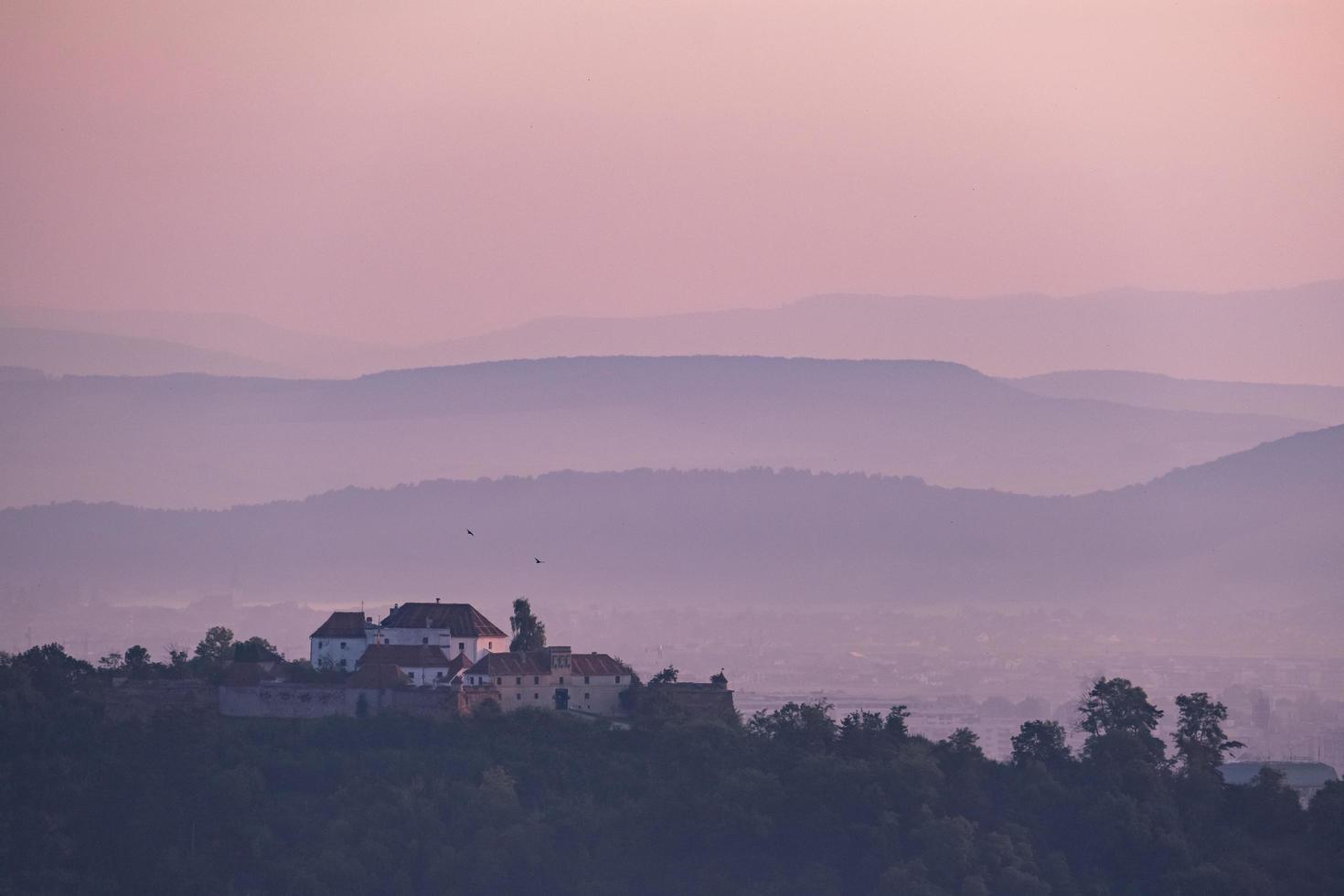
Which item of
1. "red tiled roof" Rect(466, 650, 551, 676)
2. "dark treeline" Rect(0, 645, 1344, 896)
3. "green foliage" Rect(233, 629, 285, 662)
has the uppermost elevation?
"green foliage" Rect(233, 629, 285, 662)

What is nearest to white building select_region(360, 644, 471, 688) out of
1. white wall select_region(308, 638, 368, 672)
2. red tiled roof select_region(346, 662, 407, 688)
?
red tiled roof select_region(346, 662, 407, 688)

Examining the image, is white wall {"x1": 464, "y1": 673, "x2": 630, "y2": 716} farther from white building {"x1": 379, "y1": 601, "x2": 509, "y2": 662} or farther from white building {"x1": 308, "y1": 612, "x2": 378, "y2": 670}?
white building {"x1": 308, "y1": 612, "x2": 378, "y2": 670}

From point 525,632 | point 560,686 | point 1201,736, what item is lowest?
point 1201,736

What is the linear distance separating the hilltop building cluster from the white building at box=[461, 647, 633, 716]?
0.03 m

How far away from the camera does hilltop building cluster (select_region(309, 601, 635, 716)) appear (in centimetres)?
8988

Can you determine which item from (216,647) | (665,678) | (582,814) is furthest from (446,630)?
(216,647)

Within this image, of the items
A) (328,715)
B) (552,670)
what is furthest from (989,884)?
(328,715)

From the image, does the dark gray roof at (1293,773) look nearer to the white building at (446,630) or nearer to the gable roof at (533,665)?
the gable roof at (533,665)

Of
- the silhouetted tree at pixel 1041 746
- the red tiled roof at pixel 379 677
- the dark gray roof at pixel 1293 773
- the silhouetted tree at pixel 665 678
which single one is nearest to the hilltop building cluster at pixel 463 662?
the red tiled roof at pixel 379 677

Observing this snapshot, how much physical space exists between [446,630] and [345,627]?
431 cm

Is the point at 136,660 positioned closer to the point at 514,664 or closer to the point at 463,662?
the point at 463,662

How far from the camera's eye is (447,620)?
302ft

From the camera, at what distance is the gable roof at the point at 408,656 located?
90.3 meters

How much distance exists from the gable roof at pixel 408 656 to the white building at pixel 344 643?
5.48ft
